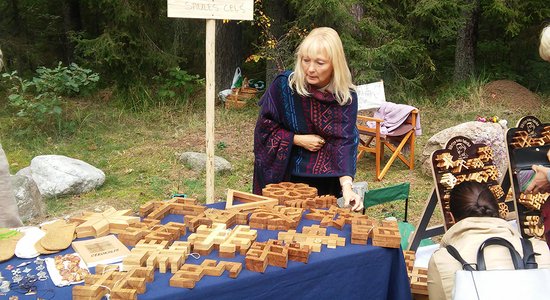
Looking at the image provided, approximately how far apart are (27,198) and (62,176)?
759 millimetres

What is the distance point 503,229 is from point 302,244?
847 mm

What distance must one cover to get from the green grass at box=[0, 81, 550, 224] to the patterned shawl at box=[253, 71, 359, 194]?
2.21 m

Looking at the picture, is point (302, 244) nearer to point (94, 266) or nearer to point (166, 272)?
point (166, 272)

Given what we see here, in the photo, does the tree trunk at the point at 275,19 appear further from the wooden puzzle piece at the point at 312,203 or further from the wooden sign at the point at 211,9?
the wooden puzzle piece at the point at 312,203

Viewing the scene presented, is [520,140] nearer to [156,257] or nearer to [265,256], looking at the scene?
[265,256]

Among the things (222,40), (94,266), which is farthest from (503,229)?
(222,40)

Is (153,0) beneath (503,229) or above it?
above

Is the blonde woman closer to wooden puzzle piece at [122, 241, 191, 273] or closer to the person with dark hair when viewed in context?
the person with dark hair

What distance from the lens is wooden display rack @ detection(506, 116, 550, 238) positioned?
349cm

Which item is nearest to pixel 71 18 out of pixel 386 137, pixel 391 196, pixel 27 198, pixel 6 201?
pixel 27 198

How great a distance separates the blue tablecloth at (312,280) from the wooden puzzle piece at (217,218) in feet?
0.40

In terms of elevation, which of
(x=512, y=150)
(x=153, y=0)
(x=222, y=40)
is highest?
(x=153, y=0)

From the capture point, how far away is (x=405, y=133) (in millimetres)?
6457

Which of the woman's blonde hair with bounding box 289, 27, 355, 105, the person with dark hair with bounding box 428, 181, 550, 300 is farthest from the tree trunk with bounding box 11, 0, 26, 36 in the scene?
the person with dark hair with bounding box 428, 181, 550, 300
